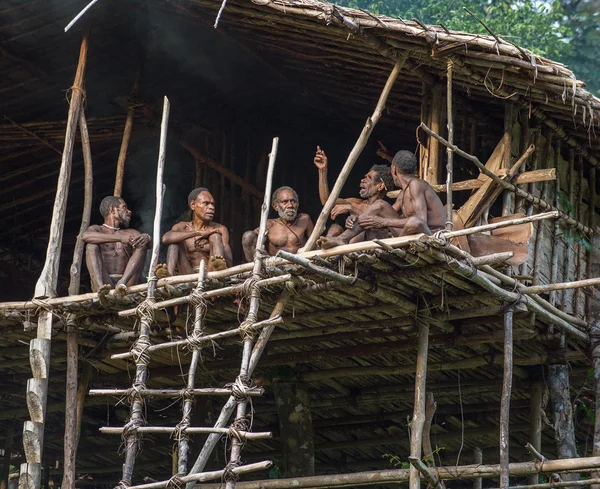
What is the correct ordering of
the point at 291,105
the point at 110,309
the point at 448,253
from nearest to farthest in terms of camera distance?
1. the point at 448,253
2. the point at 110,309
3. the point at 291,105

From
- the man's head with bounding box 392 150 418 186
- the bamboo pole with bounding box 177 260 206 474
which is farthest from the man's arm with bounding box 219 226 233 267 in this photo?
the man's head with bounding box 392 150 418 186

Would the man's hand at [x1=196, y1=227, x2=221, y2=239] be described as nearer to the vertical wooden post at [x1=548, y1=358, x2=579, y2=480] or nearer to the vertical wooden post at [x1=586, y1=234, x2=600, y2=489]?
the vertical wooden post at [x1=548, y1=358, x2=579, y2=480]

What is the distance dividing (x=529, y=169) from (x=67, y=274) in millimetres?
→ 6289

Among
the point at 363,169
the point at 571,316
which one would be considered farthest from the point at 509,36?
the point at 571,316

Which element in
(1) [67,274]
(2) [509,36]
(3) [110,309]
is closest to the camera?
(3) [110,309]

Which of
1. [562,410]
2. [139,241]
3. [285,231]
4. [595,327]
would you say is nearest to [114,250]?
[139,241]

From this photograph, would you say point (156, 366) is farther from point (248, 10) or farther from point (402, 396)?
point (248, 10)

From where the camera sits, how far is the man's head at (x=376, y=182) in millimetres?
10859

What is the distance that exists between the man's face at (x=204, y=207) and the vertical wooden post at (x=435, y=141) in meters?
1.93

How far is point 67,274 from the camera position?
602 inches

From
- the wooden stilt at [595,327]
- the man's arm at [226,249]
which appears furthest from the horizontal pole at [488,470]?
the man's arm at [226,249]

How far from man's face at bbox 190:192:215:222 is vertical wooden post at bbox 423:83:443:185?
1.93 metres

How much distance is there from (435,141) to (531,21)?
11.4m

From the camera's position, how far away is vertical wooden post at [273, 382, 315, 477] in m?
12.2
